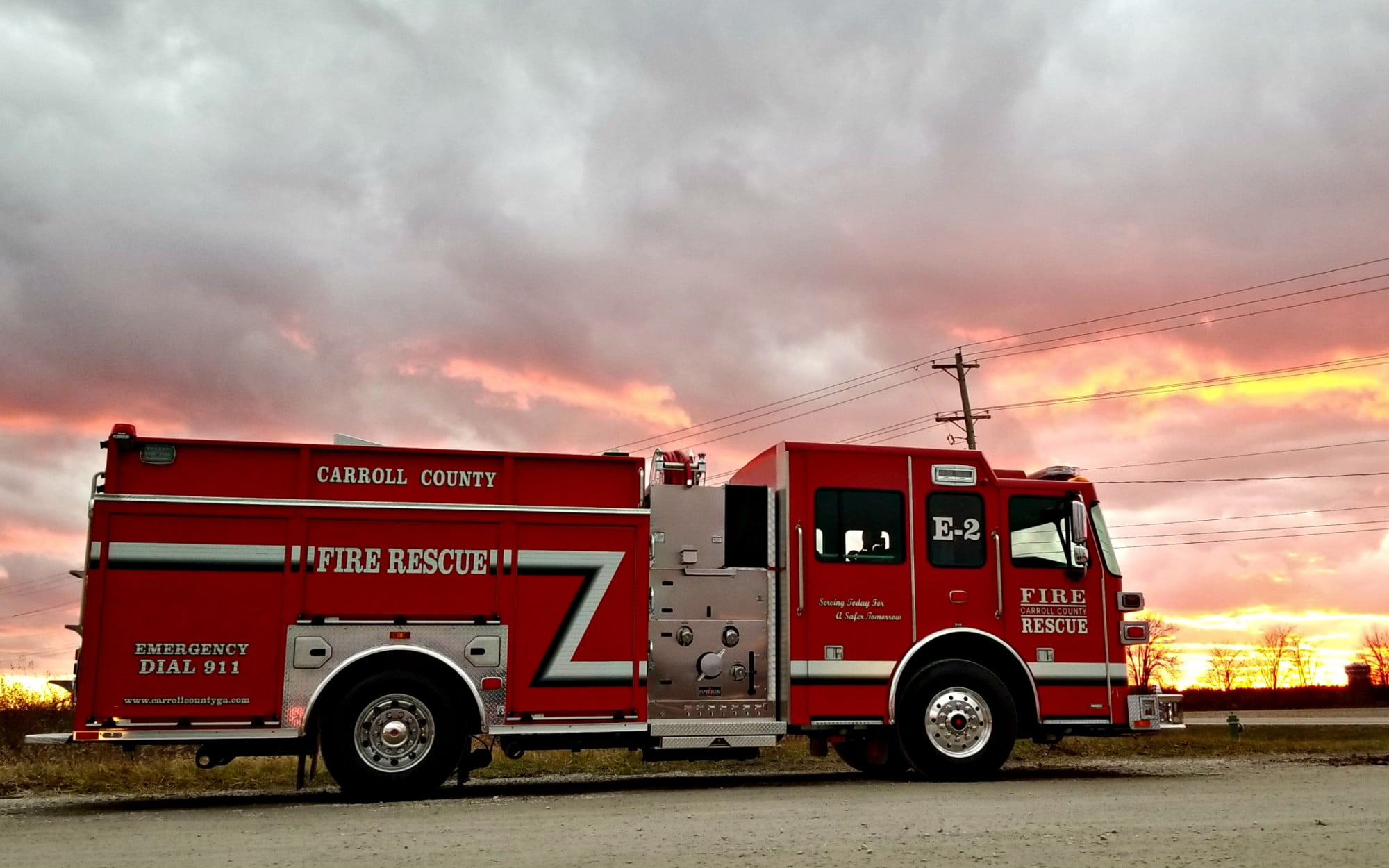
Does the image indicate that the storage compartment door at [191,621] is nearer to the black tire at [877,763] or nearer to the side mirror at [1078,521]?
the black tire at [877,763]

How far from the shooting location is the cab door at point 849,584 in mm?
12258

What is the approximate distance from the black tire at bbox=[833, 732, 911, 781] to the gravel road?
1.77ft

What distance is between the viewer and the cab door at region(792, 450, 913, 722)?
12.3m

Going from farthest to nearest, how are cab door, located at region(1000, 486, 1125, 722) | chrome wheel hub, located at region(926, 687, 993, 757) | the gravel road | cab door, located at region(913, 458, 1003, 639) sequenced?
cab door, located at region(1000, 486, 1125, 722) < cab door, located at region(913, 458, 1003, 639) < chrome wheel hub, located at region(926, 687, 993, 757) < the gravel road

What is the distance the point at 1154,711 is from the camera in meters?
12.9

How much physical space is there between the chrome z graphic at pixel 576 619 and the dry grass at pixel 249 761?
124 inches

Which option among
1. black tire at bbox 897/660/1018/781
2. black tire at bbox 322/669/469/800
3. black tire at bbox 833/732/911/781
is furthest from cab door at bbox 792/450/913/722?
black tire at bbox 322/669/469/800

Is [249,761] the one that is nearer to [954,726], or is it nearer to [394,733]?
[394,733]

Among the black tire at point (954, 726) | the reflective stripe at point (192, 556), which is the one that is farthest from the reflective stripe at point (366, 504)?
the black tire at point (954, 726)

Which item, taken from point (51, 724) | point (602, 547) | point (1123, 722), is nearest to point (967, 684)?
point (1123, 722)

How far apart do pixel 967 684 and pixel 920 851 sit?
5.04m

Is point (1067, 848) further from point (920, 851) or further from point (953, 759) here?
point (953, 759)

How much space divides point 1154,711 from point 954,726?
2.27 m

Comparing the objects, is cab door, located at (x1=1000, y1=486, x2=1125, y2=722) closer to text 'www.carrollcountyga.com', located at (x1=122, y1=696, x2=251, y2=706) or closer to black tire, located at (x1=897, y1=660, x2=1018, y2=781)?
black tire, located at (x1=897, y1=660, x2=1018, y2=781)
